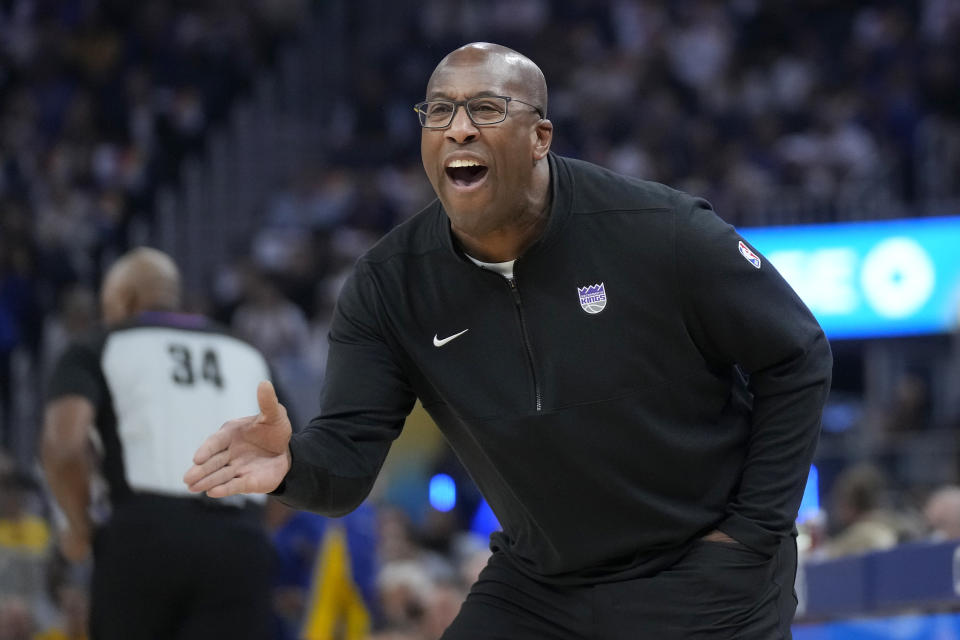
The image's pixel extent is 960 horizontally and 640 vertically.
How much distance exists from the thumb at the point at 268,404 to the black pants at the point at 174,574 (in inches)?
91.3

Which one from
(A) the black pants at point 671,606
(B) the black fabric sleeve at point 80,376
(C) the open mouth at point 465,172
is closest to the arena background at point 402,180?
(B) the black fabric sleeve at point 80,376

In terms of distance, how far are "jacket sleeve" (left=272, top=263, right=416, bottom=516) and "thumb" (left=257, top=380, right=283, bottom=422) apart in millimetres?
162

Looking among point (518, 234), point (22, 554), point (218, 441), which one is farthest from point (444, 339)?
point (22, 554)

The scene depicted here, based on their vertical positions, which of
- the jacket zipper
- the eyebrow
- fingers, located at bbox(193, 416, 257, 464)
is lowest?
fingers, located at bbox(193, 416, 257, 464)

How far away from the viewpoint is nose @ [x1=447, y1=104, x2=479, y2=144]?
3.50 m

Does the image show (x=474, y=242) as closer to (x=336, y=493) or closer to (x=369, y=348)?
(x=369, y=348)

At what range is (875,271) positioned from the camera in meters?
12.7

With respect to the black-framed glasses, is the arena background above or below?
above

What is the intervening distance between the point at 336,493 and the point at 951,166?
10540mm

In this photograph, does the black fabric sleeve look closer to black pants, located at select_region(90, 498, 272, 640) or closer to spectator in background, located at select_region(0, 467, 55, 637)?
black pants, located at select_region(90, 498, 272, 640)

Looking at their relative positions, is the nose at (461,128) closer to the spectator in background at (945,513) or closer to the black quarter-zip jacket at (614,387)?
the black quarter-zip jacket at (614,387)

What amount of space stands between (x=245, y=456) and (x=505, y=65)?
1117mm

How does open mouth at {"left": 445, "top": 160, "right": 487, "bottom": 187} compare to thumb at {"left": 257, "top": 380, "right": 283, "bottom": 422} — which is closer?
thumb at {"left": 257, "top": 380, "right": 283, "bottom": 422}

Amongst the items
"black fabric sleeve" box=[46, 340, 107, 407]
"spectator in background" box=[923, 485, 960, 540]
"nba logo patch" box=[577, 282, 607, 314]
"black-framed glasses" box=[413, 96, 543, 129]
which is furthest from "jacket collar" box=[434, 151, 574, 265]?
"spectator in background" box=[923, 485, 960, 540]
